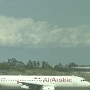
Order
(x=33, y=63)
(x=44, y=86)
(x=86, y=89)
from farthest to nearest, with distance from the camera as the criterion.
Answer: (x=33, y=63) → (x=86, y=89) → (x=44, y=86)

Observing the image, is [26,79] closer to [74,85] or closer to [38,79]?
[38,79]

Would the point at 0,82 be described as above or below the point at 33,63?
below

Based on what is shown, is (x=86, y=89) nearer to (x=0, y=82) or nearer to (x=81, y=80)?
(x=81, y=80)

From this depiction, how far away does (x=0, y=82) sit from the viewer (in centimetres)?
4934

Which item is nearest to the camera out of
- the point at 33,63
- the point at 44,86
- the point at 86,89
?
the point at 44,86

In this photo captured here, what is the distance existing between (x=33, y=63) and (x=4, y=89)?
139m

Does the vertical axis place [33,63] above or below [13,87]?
above

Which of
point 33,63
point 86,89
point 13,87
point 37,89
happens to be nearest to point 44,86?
point 37,89

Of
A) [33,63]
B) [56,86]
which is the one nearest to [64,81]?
[56,86]

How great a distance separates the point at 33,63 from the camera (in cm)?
19100

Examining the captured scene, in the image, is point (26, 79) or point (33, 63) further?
point (33, 63)

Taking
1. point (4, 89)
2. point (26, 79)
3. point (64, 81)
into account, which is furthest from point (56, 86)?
point (4, 89)

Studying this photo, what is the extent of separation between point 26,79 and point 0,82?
3927 millimetres

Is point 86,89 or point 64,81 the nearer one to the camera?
point 64,81
